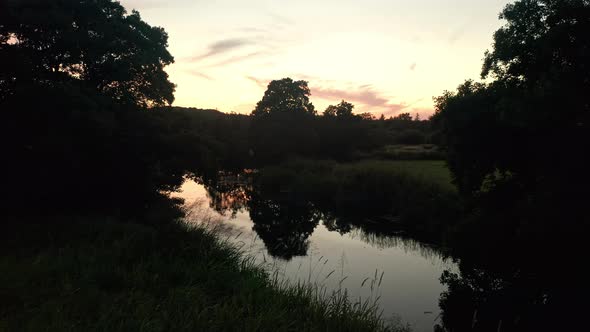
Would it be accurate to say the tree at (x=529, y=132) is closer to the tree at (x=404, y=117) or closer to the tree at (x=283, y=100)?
the tree at (x=283, y=100)

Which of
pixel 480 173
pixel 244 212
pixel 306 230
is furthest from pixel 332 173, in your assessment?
pixel 480 173

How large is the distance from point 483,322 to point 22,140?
20212 millimetres

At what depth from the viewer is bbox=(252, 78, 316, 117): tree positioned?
6234cm

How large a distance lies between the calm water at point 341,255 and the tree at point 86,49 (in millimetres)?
9210

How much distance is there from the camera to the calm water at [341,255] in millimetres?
13555

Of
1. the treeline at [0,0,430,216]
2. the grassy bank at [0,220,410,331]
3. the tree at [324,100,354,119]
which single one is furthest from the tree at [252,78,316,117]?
the grassy bank at [0,220,410,331]

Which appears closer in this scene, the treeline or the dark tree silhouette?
the dark tree silhouette

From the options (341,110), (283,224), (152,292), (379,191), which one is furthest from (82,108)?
(341,110)

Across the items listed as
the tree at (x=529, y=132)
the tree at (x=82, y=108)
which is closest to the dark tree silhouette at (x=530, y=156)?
the tree at (x=529, y=132)

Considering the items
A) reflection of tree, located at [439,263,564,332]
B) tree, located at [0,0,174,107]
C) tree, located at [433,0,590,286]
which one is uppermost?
tree, located at [0,0,174,107]

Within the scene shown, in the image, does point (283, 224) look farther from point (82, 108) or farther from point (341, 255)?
point (82, 108)

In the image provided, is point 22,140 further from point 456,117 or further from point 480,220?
point 480,220

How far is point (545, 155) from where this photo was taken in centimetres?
1502

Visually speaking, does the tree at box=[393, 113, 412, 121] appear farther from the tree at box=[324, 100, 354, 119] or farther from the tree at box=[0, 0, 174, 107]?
the tree at box=[0, 0, 174, 107]
